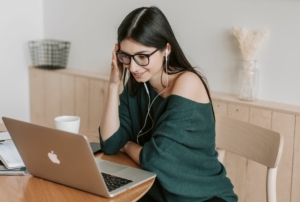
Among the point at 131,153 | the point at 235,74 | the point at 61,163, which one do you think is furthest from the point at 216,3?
the point at 61,163

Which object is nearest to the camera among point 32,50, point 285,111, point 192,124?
point 192,124

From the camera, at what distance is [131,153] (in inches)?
66.6

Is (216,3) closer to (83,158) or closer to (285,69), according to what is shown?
(285,69)

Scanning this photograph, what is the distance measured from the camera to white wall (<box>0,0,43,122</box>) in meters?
2.97

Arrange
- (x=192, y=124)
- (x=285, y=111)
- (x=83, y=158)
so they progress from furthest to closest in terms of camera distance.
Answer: (x=285, y=111), (x=192, y=124), (x=83, y=158)

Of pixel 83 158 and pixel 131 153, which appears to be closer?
pixel 83 158

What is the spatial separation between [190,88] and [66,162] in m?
0.54

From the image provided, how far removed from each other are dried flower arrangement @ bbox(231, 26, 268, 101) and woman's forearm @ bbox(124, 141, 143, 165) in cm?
71

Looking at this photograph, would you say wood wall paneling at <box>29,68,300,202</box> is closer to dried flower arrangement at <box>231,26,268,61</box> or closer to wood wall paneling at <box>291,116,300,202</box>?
wood wall paneling at <box>291,116,300,202</box>

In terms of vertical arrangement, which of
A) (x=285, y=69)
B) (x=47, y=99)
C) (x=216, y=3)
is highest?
(x=216, y=3)

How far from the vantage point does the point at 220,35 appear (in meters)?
2.31

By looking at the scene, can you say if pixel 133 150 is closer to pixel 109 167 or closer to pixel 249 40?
pixel 109 167

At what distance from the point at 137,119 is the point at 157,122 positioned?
0.22 m

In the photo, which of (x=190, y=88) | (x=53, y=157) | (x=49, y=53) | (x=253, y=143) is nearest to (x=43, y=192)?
(x=53, y=157)
